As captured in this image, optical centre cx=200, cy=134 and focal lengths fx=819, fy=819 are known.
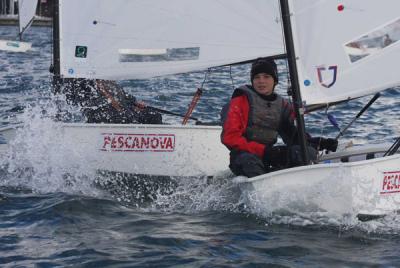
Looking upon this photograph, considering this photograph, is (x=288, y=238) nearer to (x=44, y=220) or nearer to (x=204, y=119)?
(x=44, y=220)

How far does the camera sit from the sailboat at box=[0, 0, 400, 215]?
16.7 feet

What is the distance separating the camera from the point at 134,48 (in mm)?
6945

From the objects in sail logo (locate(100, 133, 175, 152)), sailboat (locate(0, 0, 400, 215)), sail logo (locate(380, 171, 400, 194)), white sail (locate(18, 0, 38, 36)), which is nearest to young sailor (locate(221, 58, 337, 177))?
sailboat (locate(0, 0, 400, 215))

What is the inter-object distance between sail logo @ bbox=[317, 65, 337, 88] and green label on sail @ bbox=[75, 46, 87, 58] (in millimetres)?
2740

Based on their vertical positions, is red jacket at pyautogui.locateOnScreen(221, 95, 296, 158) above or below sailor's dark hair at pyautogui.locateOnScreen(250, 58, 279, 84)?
below

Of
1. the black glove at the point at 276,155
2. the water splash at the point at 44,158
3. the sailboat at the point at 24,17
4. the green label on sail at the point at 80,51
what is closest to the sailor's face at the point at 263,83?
the black glove at the point at 276,155

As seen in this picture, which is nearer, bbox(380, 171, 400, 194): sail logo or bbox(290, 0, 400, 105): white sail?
bbox(380, 171, 400, 194): sail logo

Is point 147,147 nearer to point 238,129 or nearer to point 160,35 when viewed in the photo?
point 160,35

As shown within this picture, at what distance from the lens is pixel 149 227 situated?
5.12 m

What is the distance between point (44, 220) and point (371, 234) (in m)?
2.06

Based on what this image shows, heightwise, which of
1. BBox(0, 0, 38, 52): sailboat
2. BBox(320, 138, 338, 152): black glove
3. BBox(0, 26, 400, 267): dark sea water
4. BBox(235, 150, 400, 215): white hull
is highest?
BBox(0, 0, 38, 52): sailboat

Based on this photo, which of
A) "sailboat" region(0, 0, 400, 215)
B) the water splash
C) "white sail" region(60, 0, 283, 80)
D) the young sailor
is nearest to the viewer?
"sailboat" region(0, 0, 400, 215)

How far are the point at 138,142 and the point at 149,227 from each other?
5.99 feet

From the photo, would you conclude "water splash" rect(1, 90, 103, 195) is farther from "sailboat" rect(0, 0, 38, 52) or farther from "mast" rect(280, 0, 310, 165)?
"mast" rect(280, 0, 310, 165)
